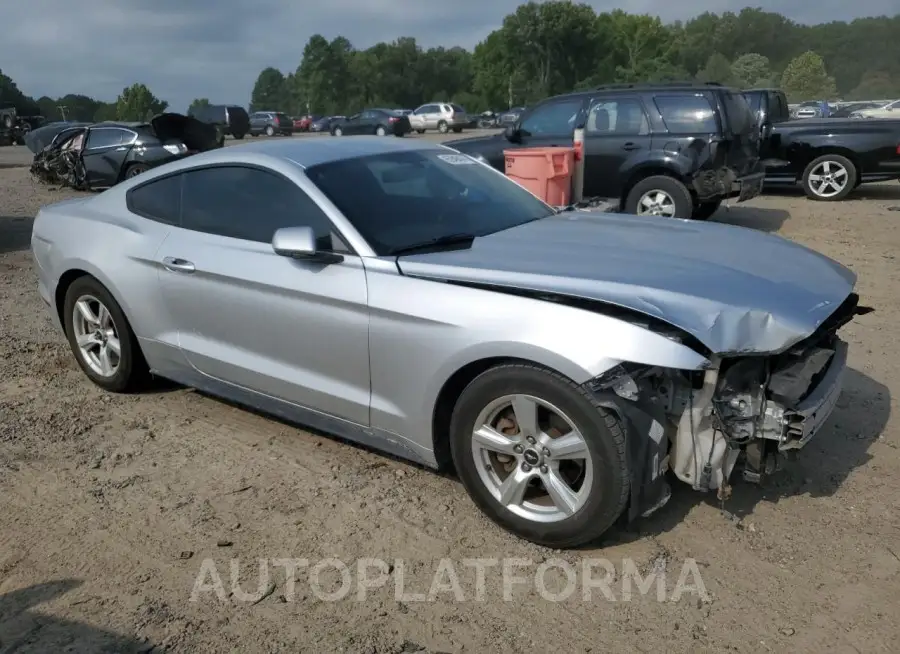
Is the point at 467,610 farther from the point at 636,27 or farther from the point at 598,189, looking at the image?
the point at 636,27

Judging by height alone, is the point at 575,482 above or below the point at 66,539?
above

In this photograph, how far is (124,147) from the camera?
15172 millimetres

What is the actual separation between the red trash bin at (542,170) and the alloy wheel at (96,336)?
4.39 m

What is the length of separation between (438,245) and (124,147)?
13.6 m

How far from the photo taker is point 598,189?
32.4 feet

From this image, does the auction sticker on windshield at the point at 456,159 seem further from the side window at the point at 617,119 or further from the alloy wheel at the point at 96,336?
the side window at the point at 617,119

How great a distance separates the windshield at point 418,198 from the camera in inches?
143

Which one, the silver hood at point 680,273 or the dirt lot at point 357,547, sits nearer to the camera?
the dirt lot at point 357,547

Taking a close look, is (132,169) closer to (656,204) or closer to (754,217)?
(656,204)

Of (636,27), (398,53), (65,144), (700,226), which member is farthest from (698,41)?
(700,226)

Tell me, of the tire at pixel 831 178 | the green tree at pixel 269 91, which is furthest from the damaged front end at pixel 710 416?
the green tree at pixel 269 91

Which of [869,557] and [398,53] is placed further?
[398,53]

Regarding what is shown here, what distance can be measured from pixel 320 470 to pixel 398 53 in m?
95.2

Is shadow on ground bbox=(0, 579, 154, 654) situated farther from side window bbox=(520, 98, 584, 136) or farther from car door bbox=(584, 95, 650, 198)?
side window bbox=(520, 98, 584, 136)
